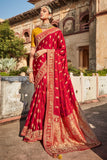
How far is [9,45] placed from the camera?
18219 mm

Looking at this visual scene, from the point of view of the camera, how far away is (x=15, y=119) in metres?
3.94

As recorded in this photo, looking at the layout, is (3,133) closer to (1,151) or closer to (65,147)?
(1,151)

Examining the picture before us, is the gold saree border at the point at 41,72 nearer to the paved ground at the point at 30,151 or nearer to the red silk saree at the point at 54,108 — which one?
the red silk saree at the point at 54,108

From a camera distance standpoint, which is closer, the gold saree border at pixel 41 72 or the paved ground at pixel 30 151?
the paved ground at pixel 30 151

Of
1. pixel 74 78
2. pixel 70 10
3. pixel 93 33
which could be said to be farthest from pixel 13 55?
pixel 74 78

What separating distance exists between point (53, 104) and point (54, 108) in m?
0.06

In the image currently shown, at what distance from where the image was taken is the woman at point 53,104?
2260 millimetres

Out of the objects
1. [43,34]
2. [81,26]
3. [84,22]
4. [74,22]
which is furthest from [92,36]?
[43,34]

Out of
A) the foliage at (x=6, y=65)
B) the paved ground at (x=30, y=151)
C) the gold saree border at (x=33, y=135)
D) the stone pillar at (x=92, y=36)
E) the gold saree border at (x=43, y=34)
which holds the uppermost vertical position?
the stone pillar at (x=92, y=36)

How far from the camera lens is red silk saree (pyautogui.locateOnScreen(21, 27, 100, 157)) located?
2.25 metres

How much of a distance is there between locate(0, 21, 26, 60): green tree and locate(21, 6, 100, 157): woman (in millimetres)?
16481

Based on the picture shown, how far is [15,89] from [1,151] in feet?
6.86

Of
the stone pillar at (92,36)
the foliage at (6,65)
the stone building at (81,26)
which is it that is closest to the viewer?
the stone building at (81,26)

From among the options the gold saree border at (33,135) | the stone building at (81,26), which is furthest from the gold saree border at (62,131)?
the stone building at (81,26)
